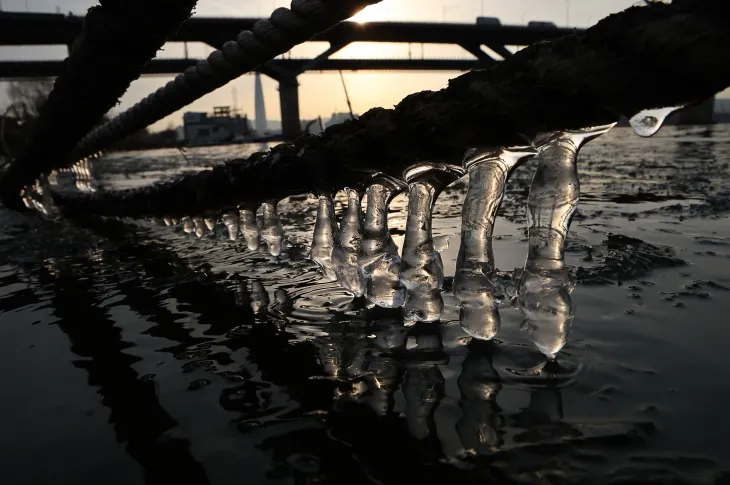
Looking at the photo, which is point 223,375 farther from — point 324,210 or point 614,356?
point 614,356

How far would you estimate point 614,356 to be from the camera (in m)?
1.51

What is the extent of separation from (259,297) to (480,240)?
3.95ft

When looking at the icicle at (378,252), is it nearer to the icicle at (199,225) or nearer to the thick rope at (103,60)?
the thick rope at (103,60)

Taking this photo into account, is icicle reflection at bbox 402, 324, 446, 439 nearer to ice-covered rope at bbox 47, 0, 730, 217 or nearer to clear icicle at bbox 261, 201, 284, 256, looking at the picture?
ice-covered rope at bbox 47, 0, 730, 217

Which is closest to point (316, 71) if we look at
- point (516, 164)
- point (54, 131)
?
point (54, 131)

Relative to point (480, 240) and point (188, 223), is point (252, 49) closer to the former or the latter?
point (480, 240)

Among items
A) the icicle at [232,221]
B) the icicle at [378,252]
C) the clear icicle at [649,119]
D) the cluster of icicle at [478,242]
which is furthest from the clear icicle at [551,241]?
the icicle at [232,221]

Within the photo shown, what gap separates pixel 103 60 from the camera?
2172 mm

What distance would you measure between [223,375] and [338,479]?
2.09 feet

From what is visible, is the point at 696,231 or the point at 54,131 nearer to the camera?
the point at 696,231

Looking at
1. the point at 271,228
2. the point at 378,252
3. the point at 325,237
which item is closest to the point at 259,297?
the point at 325,237

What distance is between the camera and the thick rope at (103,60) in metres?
1.73

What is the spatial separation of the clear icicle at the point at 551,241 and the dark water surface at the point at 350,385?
0.47ft

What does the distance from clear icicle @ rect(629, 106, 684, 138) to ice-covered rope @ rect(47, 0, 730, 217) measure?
0.03 metres
